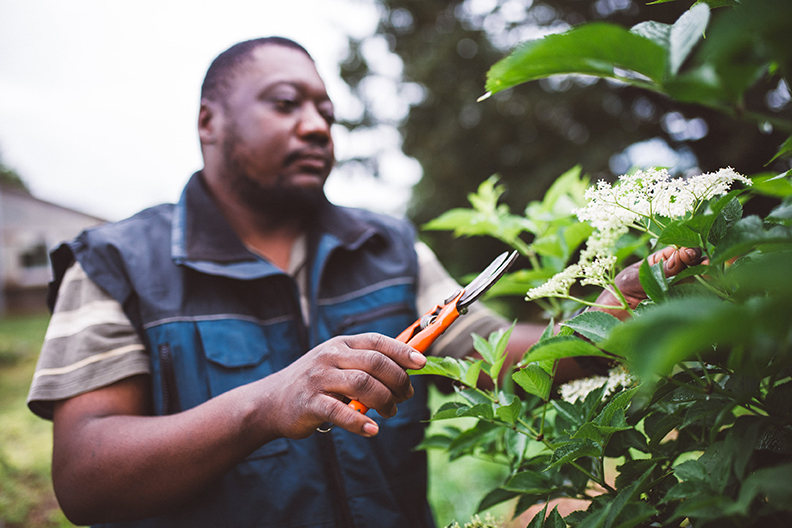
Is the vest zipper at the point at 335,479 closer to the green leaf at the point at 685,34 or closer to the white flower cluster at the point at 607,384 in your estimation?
the white flower cluster at the point at 607,384

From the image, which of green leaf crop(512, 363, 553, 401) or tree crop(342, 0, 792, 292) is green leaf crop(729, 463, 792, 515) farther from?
tree crop(342, 0, 792, 292)

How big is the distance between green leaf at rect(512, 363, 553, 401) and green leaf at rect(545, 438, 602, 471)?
8 cm

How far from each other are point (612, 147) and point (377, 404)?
6.50 meters

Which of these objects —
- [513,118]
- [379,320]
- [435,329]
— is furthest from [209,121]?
[513,118]

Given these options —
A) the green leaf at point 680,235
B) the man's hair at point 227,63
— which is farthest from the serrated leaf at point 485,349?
the man's hair at point 227,63

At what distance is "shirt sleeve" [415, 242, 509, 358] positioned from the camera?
1.37 meters

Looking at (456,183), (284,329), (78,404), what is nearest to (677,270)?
(284,329)

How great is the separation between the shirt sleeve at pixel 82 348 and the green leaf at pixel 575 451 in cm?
101

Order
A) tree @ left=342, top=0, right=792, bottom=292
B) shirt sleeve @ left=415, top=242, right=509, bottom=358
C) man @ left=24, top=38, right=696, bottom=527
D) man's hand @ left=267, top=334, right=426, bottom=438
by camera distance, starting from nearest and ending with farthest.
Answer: man's hand @ left=267, top=334, right=426, bottom=438 < man @ left=24, top=38, right=696, bottom=527 < shirt sleeve @ left=415, top=242, right=509, bottom=358 < tree @ left=342, top=0, right=792, bottom=292

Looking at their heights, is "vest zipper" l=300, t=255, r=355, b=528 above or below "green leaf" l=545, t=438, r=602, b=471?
below

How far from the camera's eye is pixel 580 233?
886 millimetres

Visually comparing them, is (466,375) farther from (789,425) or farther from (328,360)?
(789,425)

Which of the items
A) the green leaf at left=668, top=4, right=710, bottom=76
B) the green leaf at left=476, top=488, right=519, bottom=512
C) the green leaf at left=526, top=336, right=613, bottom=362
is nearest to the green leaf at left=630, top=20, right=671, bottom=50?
the green leaf at left=668, top=4, right=710, bottom=76

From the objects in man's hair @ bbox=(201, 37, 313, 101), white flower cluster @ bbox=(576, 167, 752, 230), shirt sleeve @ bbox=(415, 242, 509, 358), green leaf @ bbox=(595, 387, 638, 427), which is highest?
man's hair @ bbox=(201, 37, 313, 101)
